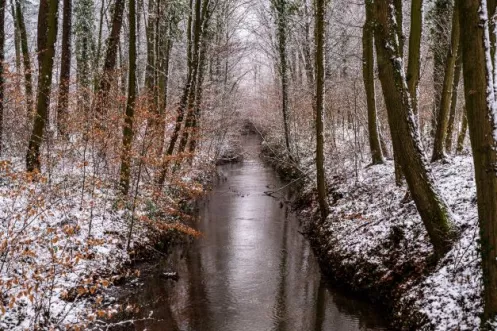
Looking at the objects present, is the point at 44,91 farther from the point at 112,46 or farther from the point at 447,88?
the point at 447,88

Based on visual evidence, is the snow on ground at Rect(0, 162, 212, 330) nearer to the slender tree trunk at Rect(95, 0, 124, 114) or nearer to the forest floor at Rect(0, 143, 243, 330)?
the forest floor at Rect(0, 143, 243, 330)

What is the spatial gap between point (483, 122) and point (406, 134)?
2.04 metres

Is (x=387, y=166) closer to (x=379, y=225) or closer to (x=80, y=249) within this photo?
(x=379, y=225)

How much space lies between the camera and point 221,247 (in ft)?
40.5

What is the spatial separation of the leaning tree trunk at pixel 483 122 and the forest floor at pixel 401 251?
38.0 inches

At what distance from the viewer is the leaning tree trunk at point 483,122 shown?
5.14 metres

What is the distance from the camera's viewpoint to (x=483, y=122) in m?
5.25

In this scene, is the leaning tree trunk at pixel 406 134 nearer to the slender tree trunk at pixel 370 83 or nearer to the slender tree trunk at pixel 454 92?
the slender tree trunk at pixel 370 83

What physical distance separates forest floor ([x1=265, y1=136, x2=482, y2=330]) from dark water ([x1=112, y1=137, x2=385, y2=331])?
542 mm

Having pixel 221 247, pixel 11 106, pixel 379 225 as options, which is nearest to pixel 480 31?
pixel 379 225

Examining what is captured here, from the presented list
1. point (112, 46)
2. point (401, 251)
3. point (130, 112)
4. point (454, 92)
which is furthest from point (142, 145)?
point (454, 92)

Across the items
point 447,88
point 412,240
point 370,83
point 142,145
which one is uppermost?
point 370,83

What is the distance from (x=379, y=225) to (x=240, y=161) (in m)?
21.0

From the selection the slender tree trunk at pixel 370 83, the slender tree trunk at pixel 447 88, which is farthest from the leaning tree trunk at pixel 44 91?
the slender tree trunk at pixel 447 88
